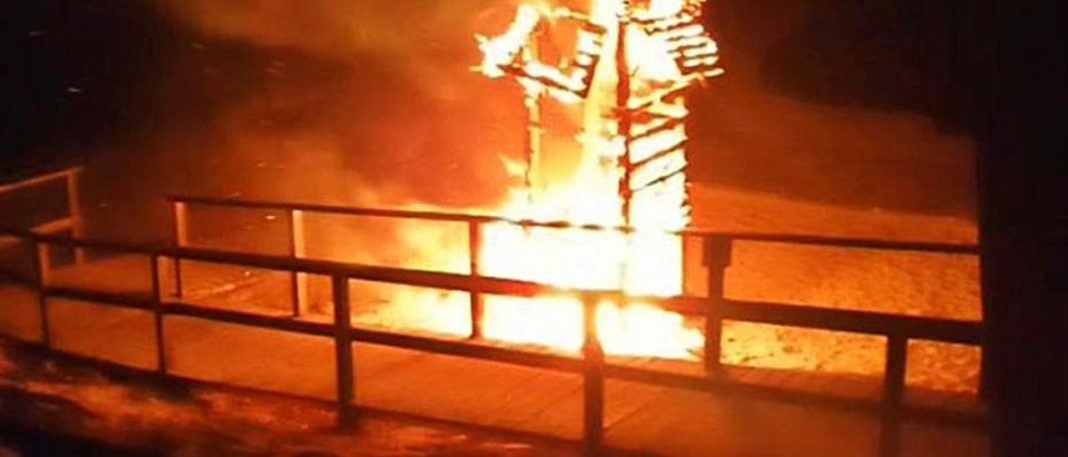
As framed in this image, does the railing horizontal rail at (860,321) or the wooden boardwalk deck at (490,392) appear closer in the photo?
the railing horizontal rail at (860,321)

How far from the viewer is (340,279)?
8938 millimetres

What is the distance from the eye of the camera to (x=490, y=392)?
9.39 metres

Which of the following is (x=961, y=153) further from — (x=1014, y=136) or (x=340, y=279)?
(x=1014, y=136)

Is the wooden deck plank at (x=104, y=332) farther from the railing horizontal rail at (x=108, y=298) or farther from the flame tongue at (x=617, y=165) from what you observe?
the flame tongue at (x=617, y=165)

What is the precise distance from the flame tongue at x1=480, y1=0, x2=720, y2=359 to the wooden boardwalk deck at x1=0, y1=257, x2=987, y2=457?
1490mm

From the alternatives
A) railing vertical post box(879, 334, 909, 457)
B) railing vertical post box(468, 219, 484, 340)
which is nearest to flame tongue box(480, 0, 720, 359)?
railing vertical post box(468, 219, 484, 340)

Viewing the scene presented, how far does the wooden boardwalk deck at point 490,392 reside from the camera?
321 inches

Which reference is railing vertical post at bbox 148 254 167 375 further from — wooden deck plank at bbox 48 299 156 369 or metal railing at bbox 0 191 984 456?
wooden deck plank at bbox 48 299 156 369

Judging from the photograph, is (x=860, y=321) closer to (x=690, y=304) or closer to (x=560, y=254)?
(x=690, y=304)

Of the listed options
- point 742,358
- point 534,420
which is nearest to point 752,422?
point 534,420

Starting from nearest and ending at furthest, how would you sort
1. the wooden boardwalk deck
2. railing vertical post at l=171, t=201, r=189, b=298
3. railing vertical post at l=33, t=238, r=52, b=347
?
1. the wooden boardwalk deck
2. railing vertical post at l=33, t=238, r=52, b=347
3. railing vertical post at l=171, t=201, r=189, b=298

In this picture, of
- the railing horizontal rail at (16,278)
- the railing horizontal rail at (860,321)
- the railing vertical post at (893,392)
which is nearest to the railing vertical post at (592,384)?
the railing horizontal rail at (860,321)

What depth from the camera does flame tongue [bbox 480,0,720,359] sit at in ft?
37.7

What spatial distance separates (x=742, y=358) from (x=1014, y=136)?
6.60 m
